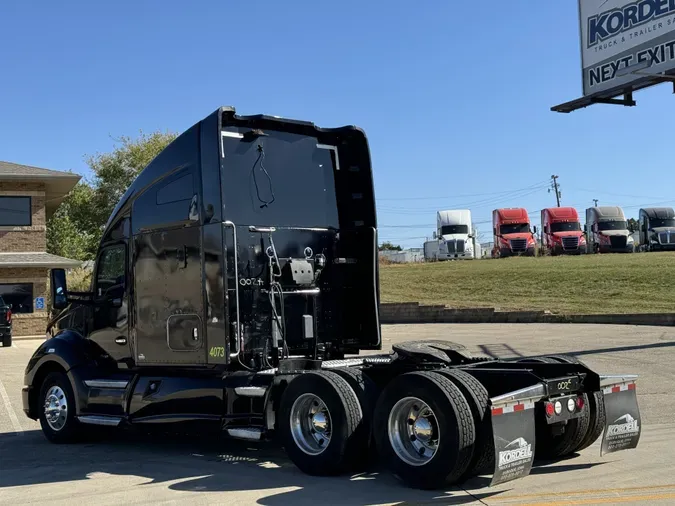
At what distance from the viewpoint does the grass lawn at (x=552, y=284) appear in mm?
28109

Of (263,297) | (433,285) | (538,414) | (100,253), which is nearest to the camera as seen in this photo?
(538,414)

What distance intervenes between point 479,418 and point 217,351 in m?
2.85

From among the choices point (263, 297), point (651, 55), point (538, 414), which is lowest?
point (538, 414)

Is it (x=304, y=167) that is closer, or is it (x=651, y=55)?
(x=304, y=167)

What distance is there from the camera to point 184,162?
27.5 feet

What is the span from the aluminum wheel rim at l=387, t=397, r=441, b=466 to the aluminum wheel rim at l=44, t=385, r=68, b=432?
4.52m

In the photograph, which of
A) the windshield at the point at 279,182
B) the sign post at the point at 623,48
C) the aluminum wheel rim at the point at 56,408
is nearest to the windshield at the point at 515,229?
the sign post at the point at 623,48

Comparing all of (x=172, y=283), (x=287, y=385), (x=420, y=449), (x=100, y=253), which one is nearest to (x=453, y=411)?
(x=420, y=449)

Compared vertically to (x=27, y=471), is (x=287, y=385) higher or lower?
higher

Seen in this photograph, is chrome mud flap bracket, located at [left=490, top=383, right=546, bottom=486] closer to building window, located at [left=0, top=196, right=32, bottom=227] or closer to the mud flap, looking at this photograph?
the mud flap

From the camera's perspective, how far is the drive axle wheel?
30.6 ft

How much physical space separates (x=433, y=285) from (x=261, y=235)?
26.9m

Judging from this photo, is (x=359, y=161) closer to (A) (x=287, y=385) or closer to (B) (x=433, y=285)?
(A) (x=287, y=385)

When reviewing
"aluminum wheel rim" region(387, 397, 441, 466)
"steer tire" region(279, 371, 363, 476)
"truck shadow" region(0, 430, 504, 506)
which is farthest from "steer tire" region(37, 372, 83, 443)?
"aluminum wheel rim" region(387, 397, 441, 466)
